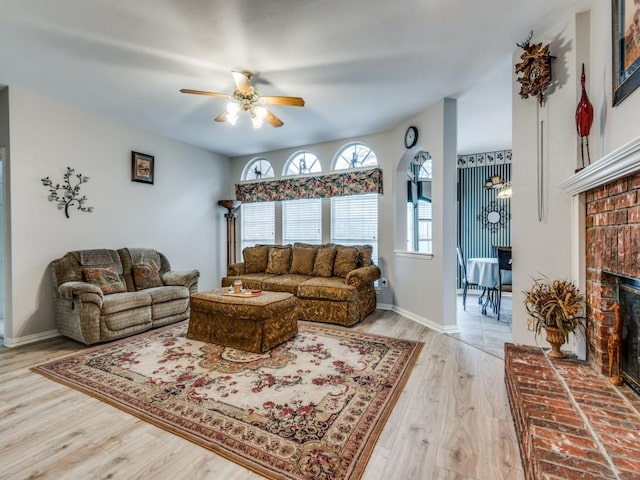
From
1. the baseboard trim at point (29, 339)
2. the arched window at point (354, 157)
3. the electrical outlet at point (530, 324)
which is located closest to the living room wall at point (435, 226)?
the arched window at point (354, 157)

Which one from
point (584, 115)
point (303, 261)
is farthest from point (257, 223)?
point (584, 115)

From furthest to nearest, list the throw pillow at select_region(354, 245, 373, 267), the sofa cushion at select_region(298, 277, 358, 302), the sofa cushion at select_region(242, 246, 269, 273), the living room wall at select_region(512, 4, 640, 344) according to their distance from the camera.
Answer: the sofa cushion at select_region(242, 246, 269, 273), the throw pillow at select_region(354, 245, 373, 267), the sofa cushion at select_region(298, 277, 358, 302), the living room wall at select_region(512, 4, 640, 344)

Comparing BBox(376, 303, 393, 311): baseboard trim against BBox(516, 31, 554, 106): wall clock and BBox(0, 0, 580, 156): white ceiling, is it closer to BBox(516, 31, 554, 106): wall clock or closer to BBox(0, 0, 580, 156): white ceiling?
BBox(0, 0, 580, 156): white ceiling

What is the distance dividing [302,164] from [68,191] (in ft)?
11.2

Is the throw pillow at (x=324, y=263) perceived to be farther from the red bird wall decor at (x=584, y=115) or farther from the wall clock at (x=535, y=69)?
the red bird wall decor at (x=584, y=115)

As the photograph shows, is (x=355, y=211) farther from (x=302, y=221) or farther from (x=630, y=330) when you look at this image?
(x=630, y=330)

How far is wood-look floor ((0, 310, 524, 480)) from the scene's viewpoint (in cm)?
146

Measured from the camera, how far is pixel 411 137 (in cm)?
407

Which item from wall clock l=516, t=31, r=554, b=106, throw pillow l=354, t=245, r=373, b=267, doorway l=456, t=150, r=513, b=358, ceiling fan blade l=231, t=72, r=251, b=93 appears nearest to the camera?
wall clock l=516, t=31, r=554, b=106

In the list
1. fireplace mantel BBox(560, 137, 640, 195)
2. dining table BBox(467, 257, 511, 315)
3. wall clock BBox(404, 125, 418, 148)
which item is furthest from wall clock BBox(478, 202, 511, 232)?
fireplace mantel BBox(560, 137, 640, 195)

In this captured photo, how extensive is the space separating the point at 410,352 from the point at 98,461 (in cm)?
245

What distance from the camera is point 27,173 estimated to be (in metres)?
3.30

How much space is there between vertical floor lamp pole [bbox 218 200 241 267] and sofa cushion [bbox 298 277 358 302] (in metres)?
2.11

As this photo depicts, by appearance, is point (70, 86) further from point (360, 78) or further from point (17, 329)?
point (360, 78)
